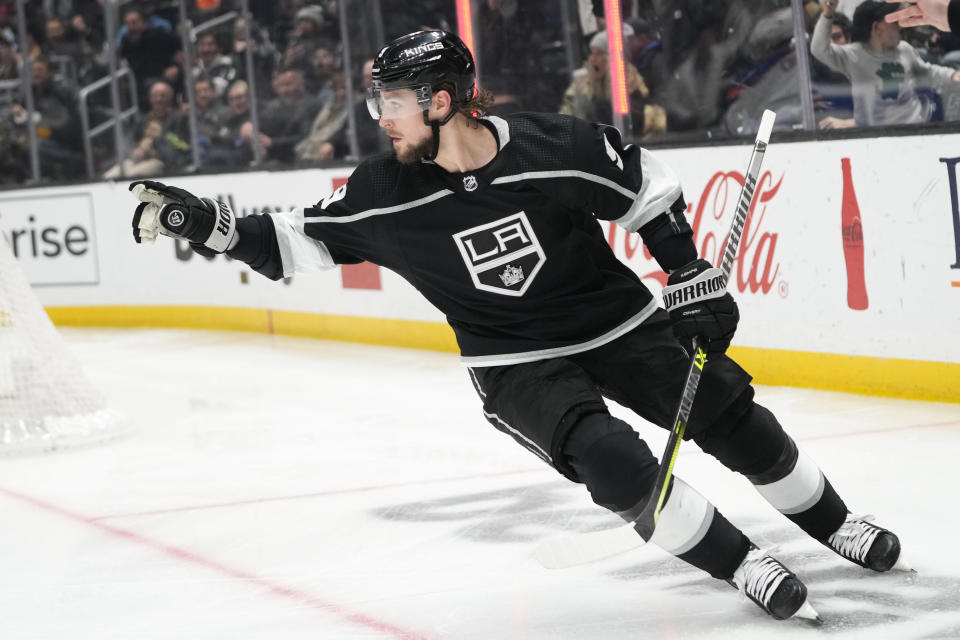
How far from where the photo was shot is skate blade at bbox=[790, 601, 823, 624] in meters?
2.44

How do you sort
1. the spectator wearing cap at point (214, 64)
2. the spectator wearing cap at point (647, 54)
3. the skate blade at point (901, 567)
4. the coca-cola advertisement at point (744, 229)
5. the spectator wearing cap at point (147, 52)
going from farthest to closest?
the spectator wearing cap at point (147, 52), the spectator wearing cap at point (214, 64), the spectator wearing cap at point (647, 54), the coca-cola advertisement at point (744, 229), the skate blade at point (901, 567)

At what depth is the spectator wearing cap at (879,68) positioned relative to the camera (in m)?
4.53

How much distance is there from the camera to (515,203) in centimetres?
259

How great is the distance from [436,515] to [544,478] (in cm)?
44

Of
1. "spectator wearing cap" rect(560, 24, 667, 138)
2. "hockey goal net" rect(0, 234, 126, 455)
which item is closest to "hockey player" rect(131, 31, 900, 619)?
"hockey goal net" rect(0, 234, 126, 455)

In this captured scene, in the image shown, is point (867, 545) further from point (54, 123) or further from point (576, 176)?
point (54, 123)

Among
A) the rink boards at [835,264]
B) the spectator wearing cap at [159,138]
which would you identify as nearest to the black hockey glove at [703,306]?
the rink boards at [835,264]

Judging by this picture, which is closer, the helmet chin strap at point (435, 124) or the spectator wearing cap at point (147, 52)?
the helmet chin strap at point (435, 124)

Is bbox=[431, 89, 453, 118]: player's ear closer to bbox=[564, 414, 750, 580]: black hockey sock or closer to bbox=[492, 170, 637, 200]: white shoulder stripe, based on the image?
bbox=[492, 170, 637, 200]: white shoulder stripe

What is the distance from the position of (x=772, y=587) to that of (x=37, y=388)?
10.5 feet

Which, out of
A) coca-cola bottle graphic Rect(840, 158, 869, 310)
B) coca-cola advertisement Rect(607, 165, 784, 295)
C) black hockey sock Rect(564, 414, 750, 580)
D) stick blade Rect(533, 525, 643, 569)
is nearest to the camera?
black hockey sock Rect(564, 414, 750, 580)

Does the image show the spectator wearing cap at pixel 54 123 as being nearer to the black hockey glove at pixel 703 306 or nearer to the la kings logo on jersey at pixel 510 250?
the la kings logo on jersey at pixel 510 250

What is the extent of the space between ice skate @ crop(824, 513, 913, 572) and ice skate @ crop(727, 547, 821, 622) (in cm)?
28

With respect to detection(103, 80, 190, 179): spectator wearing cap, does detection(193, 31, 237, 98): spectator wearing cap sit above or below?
above
